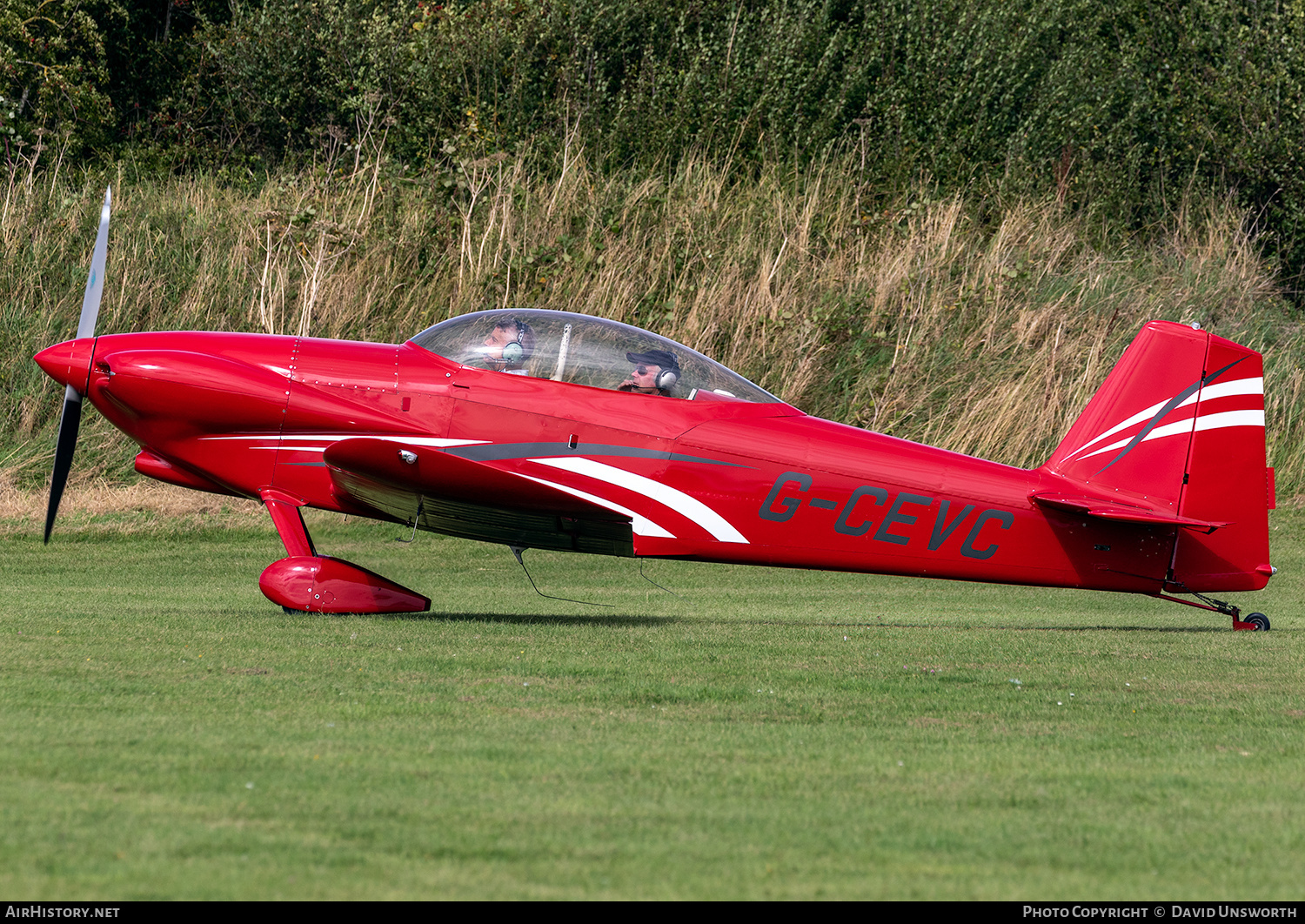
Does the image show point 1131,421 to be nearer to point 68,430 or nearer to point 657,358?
point 657,358

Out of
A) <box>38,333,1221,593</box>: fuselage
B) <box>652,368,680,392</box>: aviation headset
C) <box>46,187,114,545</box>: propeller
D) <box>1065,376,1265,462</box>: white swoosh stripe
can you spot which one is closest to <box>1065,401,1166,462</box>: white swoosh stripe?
<box>1065,376,1265,462</box>: white swoosh stripe

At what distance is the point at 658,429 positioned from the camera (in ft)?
30.4

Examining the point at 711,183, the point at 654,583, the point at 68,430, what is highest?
the point at 711,183

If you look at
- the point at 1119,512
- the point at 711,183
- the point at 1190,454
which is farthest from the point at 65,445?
the point at 711,183

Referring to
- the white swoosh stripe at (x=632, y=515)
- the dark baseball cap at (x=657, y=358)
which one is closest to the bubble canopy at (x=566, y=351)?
the dark baseball cap at (x=657, y=358)

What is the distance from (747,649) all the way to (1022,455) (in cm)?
1022

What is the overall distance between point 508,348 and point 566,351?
0.40m

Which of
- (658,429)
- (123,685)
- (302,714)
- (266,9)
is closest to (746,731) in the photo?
(302,714)

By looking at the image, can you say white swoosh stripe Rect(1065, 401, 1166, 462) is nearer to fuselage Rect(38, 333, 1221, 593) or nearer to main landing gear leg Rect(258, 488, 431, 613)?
fuselage Rect(38, 333, 1221, 593)

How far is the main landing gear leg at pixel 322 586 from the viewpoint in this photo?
8828 mm

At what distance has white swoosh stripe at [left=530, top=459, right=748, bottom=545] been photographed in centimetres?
923

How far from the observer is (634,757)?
16.6ft

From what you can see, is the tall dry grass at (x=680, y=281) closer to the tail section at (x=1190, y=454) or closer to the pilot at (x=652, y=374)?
the tail section at (x=1190, y=454)

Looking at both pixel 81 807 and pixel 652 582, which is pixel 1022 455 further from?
pixel 81 807
